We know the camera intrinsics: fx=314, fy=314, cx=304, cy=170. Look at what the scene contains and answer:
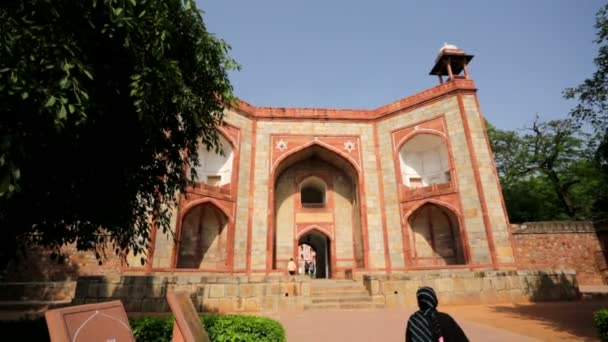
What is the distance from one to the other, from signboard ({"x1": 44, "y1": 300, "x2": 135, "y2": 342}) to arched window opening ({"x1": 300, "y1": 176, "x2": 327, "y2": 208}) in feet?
51.7

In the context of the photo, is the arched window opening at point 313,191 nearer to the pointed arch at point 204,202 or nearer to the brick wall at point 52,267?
the pointed arch at point 204,202

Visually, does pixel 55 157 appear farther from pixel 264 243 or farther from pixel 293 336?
pixel 264 243

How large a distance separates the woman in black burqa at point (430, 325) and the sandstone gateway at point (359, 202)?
7807 mm

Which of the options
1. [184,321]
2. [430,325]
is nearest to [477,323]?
[430,325]

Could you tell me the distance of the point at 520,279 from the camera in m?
10.3

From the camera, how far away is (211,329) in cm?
440

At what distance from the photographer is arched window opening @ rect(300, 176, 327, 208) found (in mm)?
19000

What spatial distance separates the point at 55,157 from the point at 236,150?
12.4 metres

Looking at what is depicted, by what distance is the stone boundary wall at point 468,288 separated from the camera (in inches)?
384

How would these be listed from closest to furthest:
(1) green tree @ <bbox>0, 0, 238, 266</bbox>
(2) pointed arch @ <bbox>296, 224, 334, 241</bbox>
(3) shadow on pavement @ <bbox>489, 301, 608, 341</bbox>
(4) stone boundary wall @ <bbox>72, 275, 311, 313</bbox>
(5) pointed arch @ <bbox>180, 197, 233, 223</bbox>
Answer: (1) green tree @ <bbox>0, 0, 238, 266</bbox>, (3) shadow on pavement @ <bbox>489, 301, 608, 341</bbox>, (4) stone boundary wall @ <bbox>72, 275, 311, 313</bbox>, (5) pointed arch @ <bbox>180, 197, 233, 223</bbox>, (2) pointed arch @ <bbox>296, 224, 334, 241</bbox>

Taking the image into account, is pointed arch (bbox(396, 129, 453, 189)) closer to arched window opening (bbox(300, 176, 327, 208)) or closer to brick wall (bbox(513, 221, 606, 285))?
brick wall (bbox(513, 221, 606, 285))

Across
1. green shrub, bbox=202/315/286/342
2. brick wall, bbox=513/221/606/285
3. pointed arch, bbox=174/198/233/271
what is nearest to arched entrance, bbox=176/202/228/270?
pointed arch, bbox=174/198/233/271

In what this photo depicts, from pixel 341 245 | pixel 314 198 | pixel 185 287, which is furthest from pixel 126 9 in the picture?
pixel 314 198

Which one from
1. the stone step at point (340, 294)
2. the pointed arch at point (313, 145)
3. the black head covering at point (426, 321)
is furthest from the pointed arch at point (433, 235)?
the black head covering at point (426, 321)
